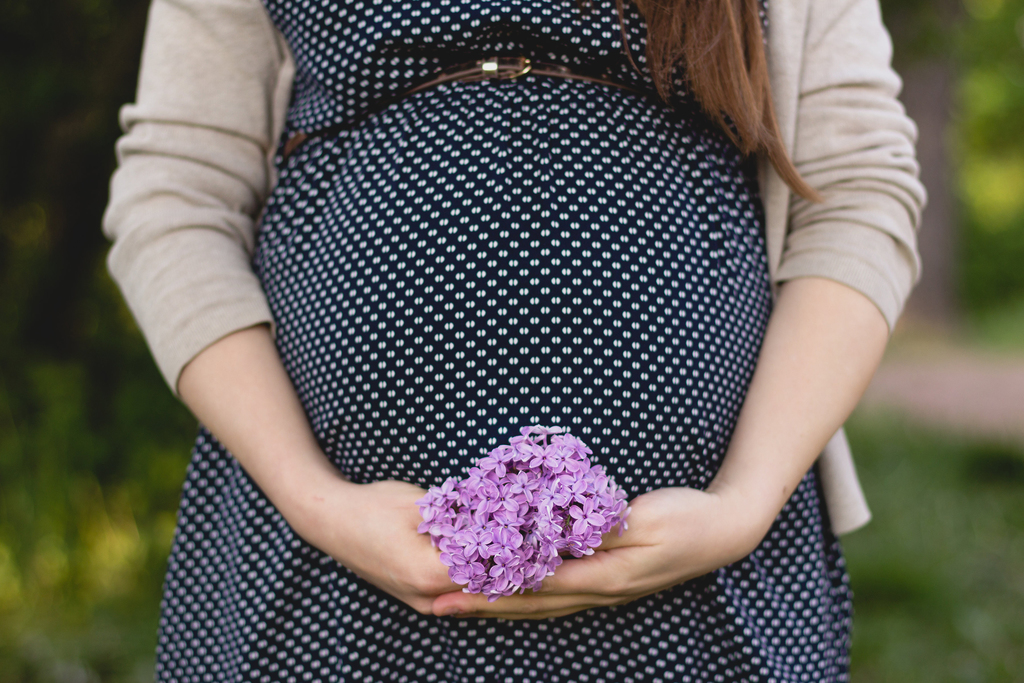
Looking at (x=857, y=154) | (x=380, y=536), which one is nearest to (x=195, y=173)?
(x=380, y=536)

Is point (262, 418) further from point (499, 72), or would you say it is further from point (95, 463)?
point (95, 463)

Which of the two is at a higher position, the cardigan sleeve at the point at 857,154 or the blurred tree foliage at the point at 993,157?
the cardigan sleeve at the point at 857,154

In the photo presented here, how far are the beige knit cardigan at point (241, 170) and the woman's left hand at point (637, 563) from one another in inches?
16.3

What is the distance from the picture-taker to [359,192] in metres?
1.08

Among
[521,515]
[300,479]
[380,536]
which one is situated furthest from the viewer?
[300,479]

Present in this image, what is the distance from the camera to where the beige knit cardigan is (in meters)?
1.15

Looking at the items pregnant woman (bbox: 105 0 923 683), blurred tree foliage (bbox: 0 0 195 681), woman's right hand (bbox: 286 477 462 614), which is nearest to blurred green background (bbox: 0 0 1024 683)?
blurred tree foliage (bbox: 0 0 195 681)

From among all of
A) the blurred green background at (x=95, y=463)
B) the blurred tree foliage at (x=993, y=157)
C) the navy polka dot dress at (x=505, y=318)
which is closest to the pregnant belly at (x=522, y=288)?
the navy polka dot dress at (x=505, y=318)

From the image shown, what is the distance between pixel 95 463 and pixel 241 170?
229 centimetres

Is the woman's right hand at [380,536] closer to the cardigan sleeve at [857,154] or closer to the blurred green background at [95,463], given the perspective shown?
the cardigan sleeve at [857,154]

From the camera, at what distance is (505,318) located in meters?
0.98

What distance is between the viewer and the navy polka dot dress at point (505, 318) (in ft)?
3.26

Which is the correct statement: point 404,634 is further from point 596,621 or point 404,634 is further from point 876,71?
point 876,71

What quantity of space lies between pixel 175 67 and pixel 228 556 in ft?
2.47
